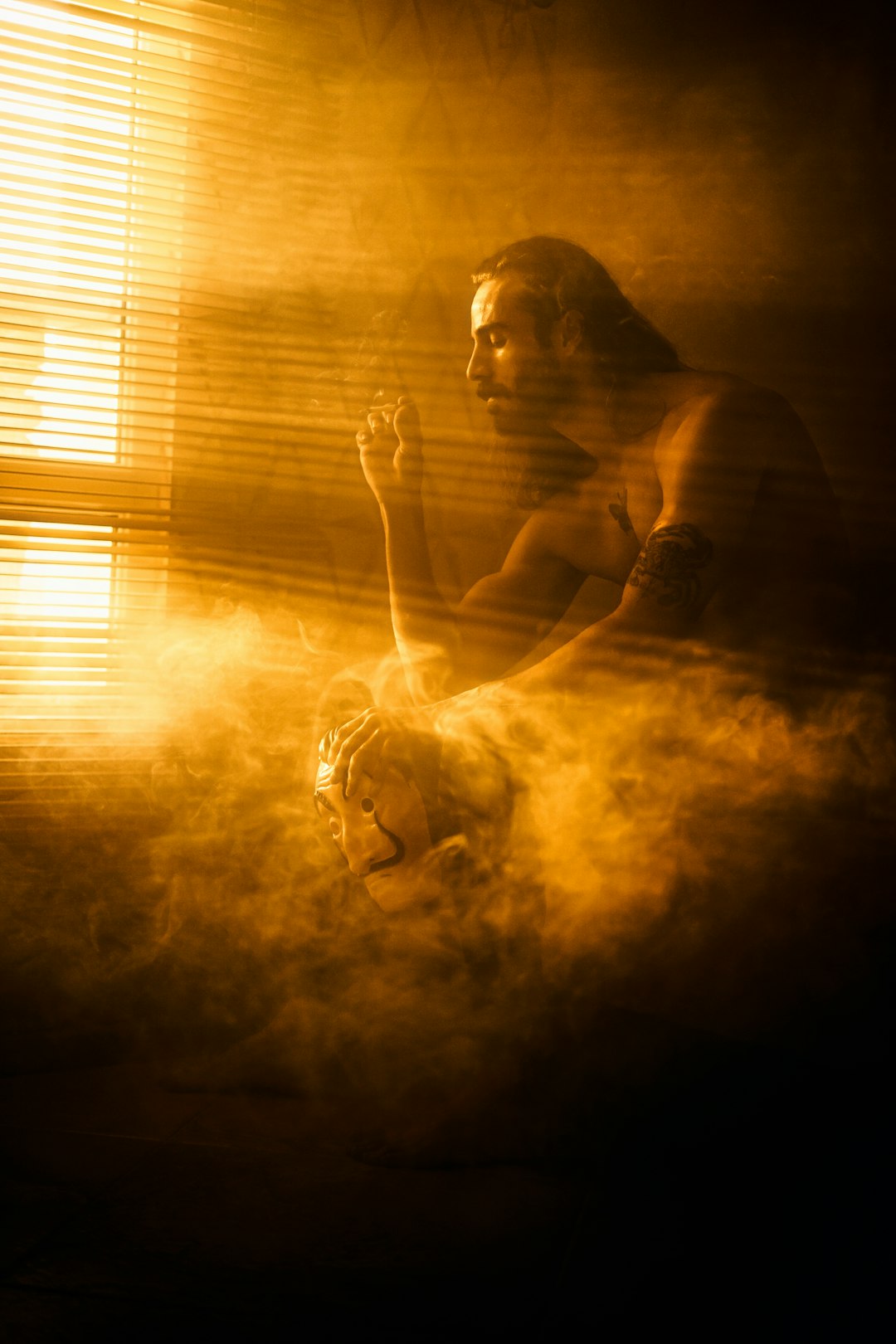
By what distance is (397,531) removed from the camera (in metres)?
2.13

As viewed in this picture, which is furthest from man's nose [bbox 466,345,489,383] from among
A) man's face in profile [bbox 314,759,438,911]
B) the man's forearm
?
man's face in profile [bbox 314,759,438,911]

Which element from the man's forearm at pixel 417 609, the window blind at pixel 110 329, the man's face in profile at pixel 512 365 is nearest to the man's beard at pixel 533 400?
the man's face in profile at pixel 512 365

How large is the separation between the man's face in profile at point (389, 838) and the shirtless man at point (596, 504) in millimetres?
59

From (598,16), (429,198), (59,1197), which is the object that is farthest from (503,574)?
(59,1197)

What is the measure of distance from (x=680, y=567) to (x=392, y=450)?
71 cm

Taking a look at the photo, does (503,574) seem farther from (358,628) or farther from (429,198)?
(429,198)

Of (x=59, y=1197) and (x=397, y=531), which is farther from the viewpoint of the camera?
(x=397, y=531)

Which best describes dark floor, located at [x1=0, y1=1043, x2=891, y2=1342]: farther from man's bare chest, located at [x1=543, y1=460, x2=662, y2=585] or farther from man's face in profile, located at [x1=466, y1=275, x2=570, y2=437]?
man's face in profile, located at [x1=466, y1=275, x2=570, y2=437]

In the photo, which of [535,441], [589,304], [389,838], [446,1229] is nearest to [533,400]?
[535,441]

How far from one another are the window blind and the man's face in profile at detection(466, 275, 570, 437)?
507 mm

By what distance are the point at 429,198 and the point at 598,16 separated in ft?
1.58

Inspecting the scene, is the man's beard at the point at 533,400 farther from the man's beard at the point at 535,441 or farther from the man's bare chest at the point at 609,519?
the man's bare chest at the point at 609,519

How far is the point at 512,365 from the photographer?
2.01m

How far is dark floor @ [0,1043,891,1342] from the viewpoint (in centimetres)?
146
